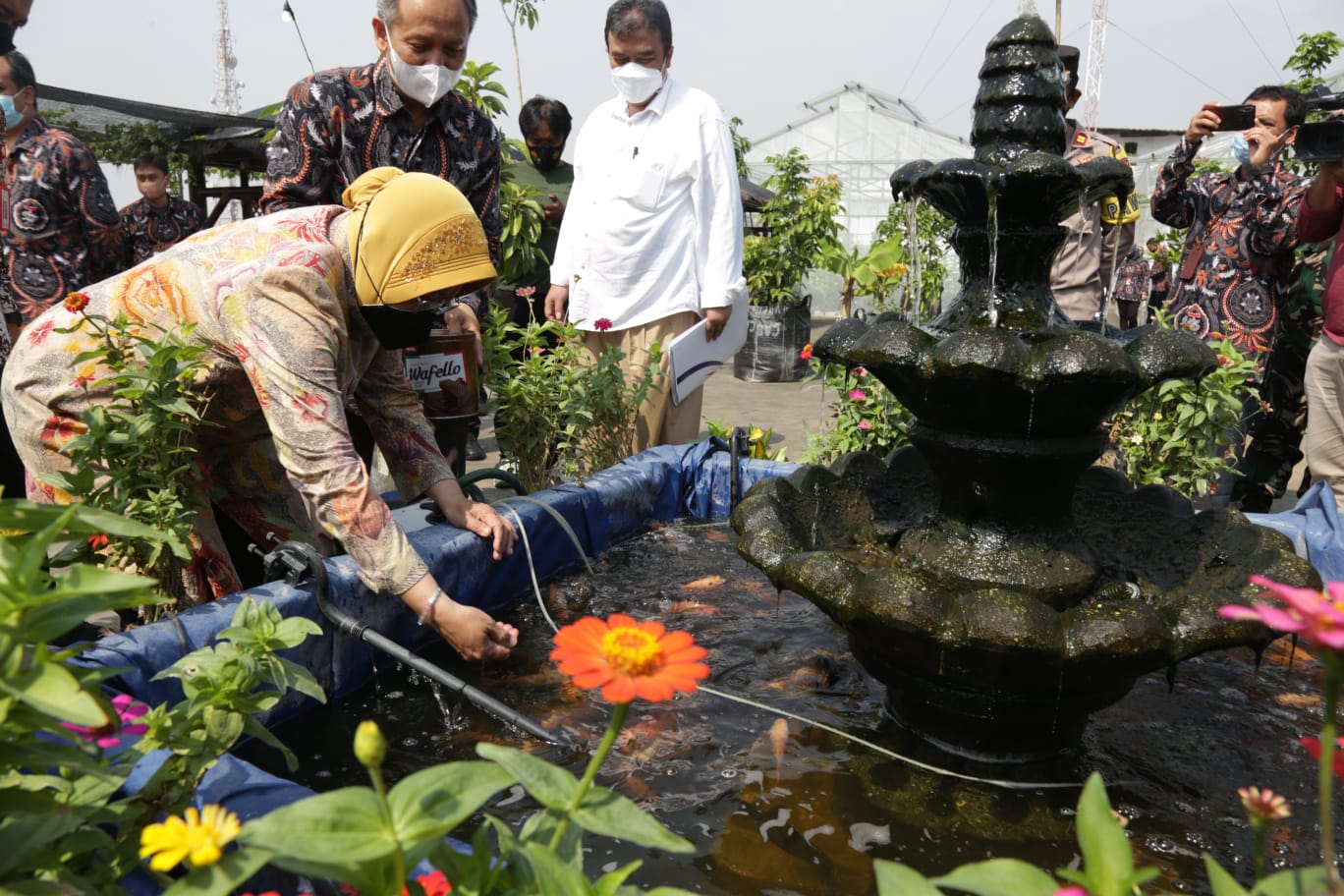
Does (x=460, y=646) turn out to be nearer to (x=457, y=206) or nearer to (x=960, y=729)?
(x=457, y=206)

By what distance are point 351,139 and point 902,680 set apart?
104 inches

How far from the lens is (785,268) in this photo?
11672 millimetres

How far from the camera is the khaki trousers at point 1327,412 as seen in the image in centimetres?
400

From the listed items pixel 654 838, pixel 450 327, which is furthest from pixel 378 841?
pixel 450 327

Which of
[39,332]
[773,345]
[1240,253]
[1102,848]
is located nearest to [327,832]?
[1102,848]

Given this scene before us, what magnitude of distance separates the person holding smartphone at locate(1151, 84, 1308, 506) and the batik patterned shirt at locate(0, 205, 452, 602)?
3725 millimetres

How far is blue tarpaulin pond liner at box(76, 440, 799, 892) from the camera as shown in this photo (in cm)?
179

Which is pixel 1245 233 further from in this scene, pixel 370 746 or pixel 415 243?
pixel 370 746

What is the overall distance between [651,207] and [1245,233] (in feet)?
9.32

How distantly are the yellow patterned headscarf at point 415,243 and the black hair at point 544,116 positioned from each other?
501cm

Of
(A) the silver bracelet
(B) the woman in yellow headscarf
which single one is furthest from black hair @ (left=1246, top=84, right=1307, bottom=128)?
(A) the silver bracelet

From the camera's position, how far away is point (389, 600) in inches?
102

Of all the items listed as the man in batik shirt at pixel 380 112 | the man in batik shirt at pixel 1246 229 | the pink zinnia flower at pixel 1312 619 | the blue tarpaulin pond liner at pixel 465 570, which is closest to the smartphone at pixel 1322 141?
the man in batik shirt at pixel 1246 229

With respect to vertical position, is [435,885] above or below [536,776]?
below
